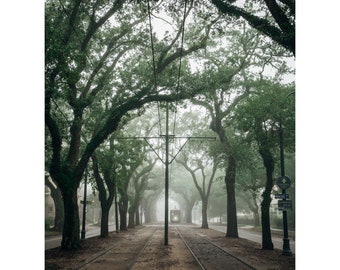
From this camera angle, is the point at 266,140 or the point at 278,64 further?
the point at 278,64

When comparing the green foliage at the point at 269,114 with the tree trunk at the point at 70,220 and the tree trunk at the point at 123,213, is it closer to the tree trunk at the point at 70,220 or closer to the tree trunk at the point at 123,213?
the tree trunk at the point at 70,220

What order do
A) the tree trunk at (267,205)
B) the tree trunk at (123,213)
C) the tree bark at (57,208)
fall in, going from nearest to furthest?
1. the tree trunk at (267,205)
2. the tree bark at (57,208)
3. the tree trunk at (123,213)

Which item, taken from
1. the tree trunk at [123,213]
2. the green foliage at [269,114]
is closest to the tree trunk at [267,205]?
the green foliage at [269,114]

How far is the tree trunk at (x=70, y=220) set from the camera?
1638 cm

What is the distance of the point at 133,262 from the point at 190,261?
2196mm

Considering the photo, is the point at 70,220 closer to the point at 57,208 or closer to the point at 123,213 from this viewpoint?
the point at 57,208

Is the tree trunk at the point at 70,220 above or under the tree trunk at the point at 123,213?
above

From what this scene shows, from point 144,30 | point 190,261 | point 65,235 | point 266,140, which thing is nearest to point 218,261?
point 190,261

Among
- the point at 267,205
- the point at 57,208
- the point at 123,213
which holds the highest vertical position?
the point at 267,205

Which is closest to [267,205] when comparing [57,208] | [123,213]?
[123,213]

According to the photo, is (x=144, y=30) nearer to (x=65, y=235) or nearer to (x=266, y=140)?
(x=266, y=140)

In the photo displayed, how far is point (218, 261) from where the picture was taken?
13.7m

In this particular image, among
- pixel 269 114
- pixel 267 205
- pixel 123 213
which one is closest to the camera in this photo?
pixel 269 114

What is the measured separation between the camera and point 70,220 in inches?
655
